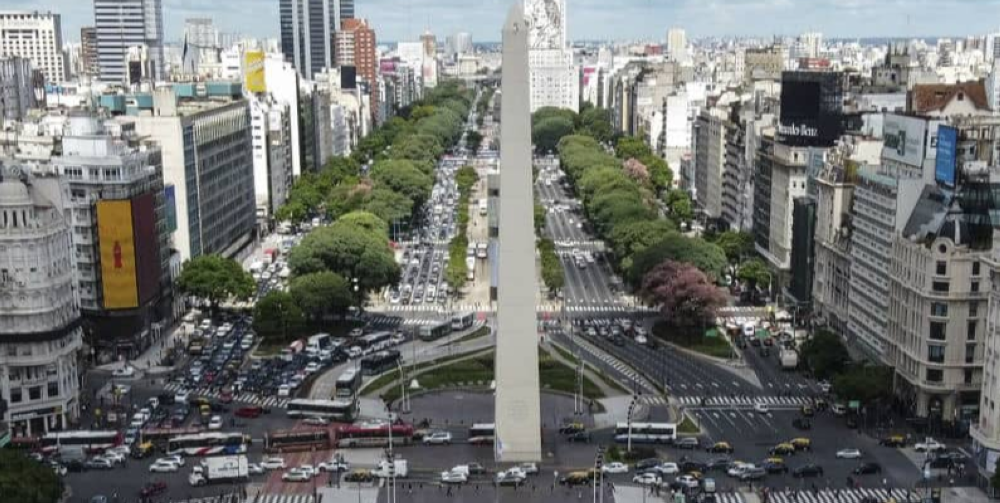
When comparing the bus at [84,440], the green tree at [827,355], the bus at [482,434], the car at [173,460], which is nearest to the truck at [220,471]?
the car at [173,460]

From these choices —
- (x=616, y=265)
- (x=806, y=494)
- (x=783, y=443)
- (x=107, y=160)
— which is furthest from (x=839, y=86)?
(x=107, y=160)

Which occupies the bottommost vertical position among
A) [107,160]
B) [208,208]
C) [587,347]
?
[587,347]

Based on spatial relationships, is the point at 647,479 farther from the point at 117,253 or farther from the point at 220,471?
the point at 117,253

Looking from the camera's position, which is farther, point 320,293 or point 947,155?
point 320,293

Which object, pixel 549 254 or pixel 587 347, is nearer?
pixel 587 347

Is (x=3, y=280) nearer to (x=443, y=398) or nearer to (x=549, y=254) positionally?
(x=443, y=398)

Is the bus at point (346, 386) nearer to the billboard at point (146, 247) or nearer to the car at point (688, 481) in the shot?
the billboard at point (146, 247)

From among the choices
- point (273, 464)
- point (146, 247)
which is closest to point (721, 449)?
point (273, 464)
